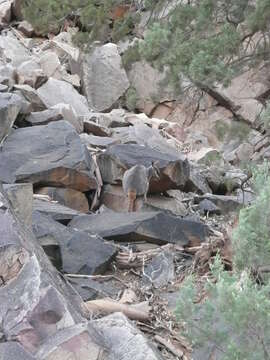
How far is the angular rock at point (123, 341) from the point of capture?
4184 millimetres

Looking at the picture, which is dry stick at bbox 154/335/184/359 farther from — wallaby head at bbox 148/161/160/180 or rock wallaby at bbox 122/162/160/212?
wallaby head at bbox 148/161/160/180

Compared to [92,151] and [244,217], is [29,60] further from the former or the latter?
[244,217]

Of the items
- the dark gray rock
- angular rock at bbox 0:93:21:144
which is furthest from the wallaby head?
angular rock at bbox 0:93:21:144

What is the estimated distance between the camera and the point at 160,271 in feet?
22.9

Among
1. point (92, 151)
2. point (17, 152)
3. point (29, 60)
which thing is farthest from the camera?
point (29, 60)

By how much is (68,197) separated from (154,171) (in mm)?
1267

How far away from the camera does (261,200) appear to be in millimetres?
3795

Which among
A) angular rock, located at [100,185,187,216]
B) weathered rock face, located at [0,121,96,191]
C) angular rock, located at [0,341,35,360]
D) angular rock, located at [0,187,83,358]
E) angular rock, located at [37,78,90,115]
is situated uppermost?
angular rock, located at [0,187,83,358]

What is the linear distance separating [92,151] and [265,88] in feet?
48.2

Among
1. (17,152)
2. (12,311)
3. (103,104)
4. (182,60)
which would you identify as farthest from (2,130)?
(103,104)

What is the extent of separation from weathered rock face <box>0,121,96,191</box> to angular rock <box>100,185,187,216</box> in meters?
0.37

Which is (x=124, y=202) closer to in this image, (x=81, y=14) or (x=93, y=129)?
(x=81, y=14)

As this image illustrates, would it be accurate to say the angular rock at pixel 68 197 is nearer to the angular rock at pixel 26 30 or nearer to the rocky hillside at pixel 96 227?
the rocky hillside at pixel 96 227

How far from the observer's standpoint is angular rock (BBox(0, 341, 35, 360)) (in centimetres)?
408
